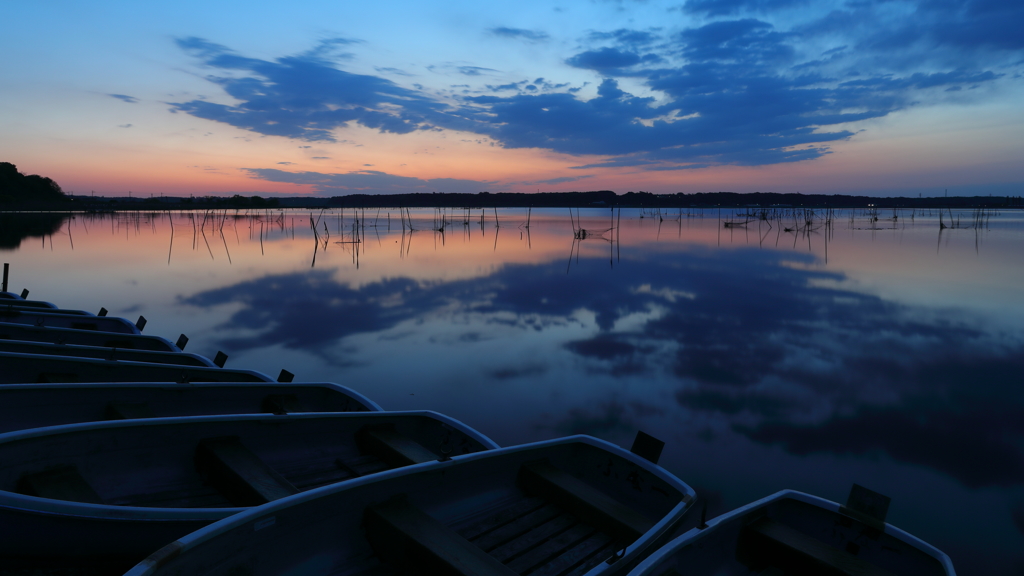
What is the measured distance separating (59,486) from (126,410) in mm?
1326

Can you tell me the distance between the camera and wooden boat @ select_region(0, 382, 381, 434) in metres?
3.72

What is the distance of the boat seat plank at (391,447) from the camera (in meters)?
3.76

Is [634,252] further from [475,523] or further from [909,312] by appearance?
[475,523]

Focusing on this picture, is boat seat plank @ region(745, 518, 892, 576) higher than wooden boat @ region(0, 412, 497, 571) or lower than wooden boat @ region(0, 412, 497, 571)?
lower

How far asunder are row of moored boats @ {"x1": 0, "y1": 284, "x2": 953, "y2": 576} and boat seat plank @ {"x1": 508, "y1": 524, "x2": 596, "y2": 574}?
0.01 m

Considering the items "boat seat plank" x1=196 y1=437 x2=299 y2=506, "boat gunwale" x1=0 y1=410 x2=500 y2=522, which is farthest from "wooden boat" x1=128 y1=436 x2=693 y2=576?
"boat seat plank" x1=196 y1=437 x2=299 y2=506

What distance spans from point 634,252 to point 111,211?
70501 millimetres

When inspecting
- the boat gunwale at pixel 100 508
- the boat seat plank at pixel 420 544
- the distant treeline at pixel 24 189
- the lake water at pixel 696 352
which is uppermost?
the distant treeline at pixel 24 189

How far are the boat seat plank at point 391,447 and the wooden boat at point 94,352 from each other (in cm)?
321

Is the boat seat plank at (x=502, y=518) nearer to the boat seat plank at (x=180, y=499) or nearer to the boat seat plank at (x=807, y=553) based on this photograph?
the boat seat plank at (x=807, y=553)

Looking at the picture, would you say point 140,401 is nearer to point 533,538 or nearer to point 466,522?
point 466,522

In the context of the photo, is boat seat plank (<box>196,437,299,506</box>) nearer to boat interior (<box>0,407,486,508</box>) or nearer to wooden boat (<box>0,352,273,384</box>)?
boat interior (<box>0,407,486,508</box>)

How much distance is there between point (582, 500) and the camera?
3109 mm

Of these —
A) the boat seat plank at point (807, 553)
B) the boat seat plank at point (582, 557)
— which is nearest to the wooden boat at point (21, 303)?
the boat seat plank at point (582, 557)
